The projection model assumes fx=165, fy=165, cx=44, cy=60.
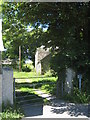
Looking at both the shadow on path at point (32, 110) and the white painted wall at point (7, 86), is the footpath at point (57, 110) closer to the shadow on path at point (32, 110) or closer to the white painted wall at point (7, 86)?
the shadow on path at point (32, 110)

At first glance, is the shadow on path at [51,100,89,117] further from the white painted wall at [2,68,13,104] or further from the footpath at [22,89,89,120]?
the white painted wall at [2,68,13,104]

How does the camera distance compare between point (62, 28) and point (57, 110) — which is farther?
point (62, 28)

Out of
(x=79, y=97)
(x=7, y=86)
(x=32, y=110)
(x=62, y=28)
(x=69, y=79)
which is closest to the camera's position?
(x=7, y=86)

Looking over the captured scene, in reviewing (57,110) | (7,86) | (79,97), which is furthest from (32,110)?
(79,97)

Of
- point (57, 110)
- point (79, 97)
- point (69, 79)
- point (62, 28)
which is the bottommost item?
point (57, 110)

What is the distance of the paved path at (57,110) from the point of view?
612cm

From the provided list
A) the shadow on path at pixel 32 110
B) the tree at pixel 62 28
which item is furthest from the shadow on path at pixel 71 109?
the tree at pixel 62 28

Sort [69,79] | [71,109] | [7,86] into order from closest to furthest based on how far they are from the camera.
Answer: [7,86] → [71,109] → [69,79]

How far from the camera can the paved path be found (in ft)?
20.1

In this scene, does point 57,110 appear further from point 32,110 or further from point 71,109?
point 32,110

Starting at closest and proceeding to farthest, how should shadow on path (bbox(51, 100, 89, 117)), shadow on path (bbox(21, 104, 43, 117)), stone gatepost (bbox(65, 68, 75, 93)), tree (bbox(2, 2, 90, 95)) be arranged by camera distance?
1. shadow on path (bbox(21, 104, 43, 117))
2. shadow on path (bbox(51, 100, 89, 117))
3. tree (bbox(2, 2, 90, 95))
4. stone gatepost (bbox(65, 68, 75, 93))

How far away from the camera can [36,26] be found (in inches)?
411

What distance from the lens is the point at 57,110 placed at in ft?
22.4

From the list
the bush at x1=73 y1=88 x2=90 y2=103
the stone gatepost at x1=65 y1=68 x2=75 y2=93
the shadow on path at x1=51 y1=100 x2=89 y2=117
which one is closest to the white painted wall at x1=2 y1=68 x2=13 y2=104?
the shadow on path at x1=51 y1=100 x2=89 y2=117
